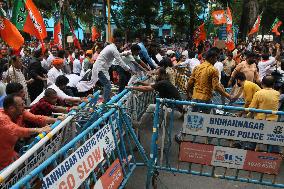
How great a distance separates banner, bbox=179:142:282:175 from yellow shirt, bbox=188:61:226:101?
1.92 m

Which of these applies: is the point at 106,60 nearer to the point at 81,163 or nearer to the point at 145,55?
the point at 145,55

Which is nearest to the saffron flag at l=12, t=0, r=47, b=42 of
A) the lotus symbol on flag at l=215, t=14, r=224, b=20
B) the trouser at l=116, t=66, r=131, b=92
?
the trouser at l=116, t=66, r=131, b=92

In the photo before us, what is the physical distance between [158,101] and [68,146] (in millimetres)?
1814

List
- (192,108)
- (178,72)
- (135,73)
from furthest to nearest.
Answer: (178,72) < (135,73) < (192,108)

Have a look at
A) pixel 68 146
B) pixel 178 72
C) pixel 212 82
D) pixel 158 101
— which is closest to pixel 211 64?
pixel 212 82

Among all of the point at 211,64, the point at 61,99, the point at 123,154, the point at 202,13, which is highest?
the point at 202,13

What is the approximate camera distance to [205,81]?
6.78 meters

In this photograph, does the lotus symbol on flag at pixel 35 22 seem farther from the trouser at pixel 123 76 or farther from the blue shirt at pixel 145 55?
the blue shirt at pixel 145 55

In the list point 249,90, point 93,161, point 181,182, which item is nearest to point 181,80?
point 249,90

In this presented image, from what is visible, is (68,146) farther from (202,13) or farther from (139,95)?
(202,13)

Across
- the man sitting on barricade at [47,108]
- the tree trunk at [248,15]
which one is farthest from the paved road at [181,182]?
the tree trunk at [248,15]

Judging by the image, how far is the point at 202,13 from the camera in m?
26.5

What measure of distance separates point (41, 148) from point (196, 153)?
2180mm

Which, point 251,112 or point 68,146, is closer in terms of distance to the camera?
point 68,146
